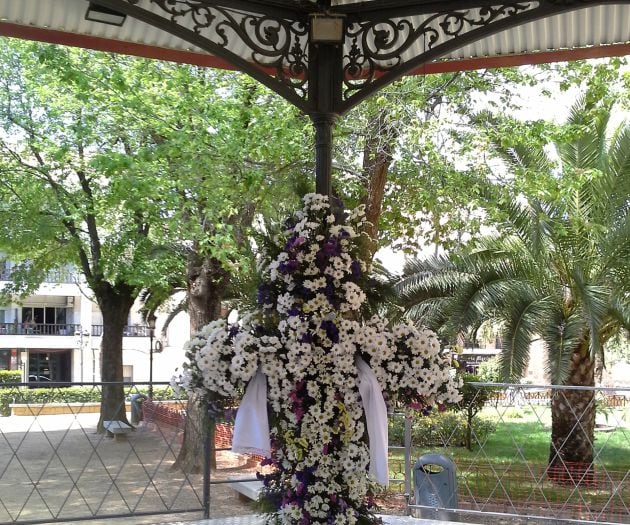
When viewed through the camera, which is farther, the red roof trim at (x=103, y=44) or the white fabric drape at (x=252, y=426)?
the red roof trim at (x=103, y=44)

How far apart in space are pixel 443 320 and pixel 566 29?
733 cm

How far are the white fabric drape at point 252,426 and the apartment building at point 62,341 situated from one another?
33.3m

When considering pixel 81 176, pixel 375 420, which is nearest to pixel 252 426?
pixel 375 420

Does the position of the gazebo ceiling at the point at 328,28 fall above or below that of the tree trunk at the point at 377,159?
below

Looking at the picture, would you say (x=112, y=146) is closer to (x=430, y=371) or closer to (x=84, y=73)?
(x=84, y=73)

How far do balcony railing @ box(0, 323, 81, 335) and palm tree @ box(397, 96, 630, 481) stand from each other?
2855cm

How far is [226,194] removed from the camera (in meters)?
10.3

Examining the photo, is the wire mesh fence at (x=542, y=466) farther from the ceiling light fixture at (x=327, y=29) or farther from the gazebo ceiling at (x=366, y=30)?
the ceiling light fixture at (x=327, y=29)

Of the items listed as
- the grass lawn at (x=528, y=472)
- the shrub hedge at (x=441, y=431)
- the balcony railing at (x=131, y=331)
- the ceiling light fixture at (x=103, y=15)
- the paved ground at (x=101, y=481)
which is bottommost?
the paved ground at (x=101, y=481)

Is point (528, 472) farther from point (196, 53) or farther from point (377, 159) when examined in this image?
point (196, 53)

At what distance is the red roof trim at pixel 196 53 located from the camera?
4.50m

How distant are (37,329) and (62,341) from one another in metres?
1.44

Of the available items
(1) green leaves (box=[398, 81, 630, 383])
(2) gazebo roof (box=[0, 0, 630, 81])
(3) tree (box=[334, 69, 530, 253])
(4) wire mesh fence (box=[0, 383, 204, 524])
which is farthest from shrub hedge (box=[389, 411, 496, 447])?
(2) gazebo roof (box=[0, 0, 630, 81])

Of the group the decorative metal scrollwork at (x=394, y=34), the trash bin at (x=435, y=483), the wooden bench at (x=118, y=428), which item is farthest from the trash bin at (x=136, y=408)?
the decorative metal scrollwork at (x=394, y=34)
